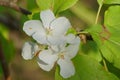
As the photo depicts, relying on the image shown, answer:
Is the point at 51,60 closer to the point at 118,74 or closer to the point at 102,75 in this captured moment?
the point at 102,75

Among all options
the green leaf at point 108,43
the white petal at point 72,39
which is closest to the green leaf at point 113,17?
the green leaf at point 108,43

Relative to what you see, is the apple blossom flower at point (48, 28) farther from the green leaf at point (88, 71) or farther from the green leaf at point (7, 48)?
the green leaf at point (7, 48)

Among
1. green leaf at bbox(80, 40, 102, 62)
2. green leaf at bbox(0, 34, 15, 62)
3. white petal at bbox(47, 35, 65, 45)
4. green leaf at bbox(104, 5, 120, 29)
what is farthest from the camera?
green leaf at bbox(0, 34, 15, 62)

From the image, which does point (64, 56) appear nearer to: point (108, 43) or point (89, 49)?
point (108, 43)

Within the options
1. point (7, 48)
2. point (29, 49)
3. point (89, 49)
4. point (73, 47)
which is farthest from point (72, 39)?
point (7, 48)

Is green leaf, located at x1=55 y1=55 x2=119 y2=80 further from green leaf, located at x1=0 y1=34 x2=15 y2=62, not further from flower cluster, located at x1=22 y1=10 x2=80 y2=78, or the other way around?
green leaf, located at x1=0 y1=34 x2=15 y2=62

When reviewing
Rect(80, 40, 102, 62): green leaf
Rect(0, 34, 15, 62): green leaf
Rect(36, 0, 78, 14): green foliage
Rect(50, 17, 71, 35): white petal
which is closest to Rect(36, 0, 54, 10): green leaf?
Rect(36, 0, 78, 14): green foliage
